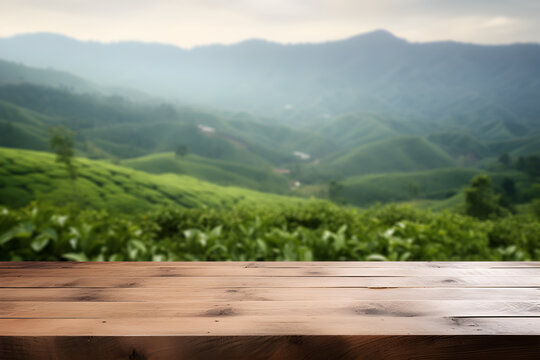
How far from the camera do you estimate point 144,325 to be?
2.46 ft

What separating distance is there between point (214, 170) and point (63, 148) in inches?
1473

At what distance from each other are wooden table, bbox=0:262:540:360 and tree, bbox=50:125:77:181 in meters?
10.6

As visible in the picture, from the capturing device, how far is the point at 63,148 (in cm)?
1030

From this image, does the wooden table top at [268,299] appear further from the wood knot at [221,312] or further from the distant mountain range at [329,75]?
the distant mountain range at [329,75]

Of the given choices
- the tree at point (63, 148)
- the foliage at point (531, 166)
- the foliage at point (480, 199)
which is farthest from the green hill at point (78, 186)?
the foliage at point (531, 166)

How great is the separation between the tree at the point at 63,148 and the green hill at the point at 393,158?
5574 cm

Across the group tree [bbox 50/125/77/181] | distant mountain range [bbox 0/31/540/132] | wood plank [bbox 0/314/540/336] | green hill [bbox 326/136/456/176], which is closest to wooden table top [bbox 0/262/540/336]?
wood plank [bbox 0/314/540/336]

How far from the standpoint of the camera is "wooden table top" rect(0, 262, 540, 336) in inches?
29.1

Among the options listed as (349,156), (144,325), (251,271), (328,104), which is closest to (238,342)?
(144,325)

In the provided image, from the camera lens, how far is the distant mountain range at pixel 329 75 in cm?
13000

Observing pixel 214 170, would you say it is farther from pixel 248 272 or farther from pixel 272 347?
pixel 272 347

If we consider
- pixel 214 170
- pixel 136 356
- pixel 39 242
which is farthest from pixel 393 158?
pixel 136 356

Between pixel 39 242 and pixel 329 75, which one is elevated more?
pixel 329 75

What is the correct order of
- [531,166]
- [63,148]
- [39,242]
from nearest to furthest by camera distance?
[39,242] → [63,148] → [531,166]
